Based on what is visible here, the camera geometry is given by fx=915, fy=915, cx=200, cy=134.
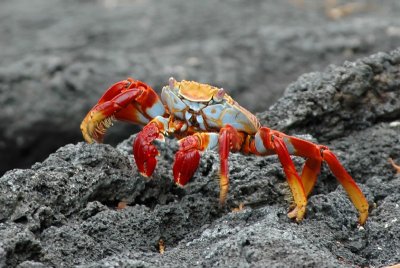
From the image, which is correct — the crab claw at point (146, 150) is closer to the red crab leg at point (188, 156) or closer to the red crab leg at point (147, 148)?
the red crab leg at point (147, 148)

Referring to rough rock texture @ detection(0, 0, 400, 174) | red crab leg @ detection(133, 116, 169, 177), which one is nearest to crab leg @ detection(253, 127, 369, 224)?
red crab leg @ detection(133, 116, 169, 177)

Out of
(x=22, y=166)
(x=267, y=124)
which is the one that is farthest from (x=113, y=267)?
(x=22, y=166)

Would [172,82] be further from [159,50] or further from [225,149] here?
[159,50]

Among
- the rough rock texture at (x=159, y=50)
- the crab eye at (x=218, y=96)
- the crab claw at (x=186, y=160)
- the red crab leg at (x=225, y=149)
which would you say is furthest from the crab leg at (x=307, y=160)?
the rough rock texture at (x=159, y=50)

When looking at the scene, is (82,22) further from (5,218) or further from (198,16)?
(5,218)

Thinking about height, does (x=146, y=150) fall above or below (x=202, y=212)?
above

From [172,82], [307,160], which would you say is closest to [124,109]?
[172,82]

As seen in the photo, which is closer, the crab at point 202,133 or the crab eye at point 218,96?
the crab at point 202,133
